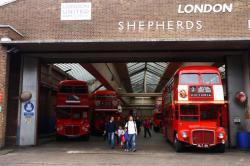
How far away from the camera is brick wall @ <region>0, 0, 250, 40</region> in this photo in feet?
55.6

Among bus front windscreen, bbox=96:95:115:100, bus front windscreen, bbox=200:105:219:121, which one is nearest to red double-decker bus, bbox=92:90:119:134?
bus front windscreen, bbox=96:95:115:100

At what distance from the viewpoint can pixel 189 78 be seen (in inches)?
658

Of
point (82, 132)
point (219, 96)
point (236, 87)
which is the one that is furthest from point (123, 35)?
point (82, 132)

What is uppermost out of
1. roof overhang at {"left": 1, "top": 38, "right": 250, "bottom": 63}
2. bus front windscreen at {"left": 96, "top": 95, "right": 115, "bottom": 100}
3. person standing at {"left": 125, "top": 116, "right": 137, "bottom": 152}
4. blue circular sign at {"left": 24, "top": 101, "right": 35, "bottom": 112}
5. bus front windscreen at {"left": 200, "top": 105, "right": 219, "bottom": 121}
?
roof overhang at {"left": 1, "top": 38, "right": 250, "bottom": 63}

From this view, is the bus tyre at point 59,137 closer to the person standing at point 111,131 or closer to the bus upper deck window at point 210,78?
the person standing at point 111,131

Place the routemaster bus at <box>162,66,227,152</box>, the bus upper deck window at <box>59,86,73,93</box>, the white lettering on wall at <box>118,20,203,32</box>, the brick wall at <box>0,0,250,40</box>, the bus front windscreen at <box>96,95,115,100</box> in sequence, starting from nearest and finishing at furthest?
the routemaster bus at <box>162,66,227,152</box>, the brick wall at <box>0,0,250,40</box>, the white lettering on wall at <box>118,20,203,32</box>, the bus upper deck window at <box>59,86,73,93</box>, the bus front windscreen at <box>96,95,115,100</box>

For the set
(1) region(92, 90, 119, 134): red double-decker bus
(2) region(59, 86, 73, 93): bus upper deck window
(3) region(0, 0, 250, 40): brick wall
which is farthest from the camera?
(1) region(92, 90, 119, 134): red double-decker bus

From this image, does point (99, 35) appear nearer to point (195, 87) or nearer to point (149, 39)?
point (149, 39)

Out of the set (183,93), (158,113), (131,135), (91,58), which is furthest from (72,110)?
(158,113)

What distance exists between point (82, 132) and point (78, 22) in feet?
29.7

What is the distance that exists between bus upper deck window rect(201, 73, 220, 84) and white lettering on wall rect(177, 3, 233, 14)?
3.12m

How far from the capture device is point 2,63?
54.7 feet

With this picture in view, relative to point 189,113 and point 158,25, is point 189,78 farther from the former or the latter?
point 158,25

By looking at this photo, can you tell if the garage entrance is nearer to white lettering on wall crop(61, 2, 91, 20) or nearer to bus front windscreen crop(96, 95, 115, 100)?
white lettering on wall crop(61, 2, 91, 20)
